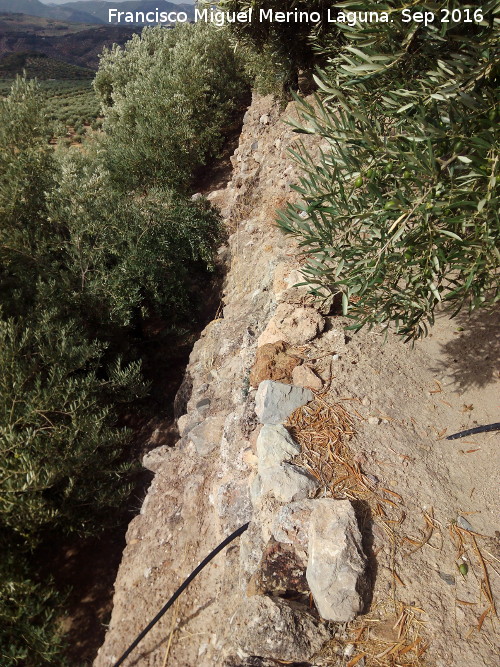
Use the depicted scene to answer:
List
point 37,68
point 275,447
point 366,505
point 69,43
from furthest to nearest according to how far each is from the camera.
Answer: point 69,43
point 37,68
point 275,447
point 366,505

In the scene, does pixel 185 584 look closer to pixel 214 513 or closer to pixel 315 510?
pixel 214 513

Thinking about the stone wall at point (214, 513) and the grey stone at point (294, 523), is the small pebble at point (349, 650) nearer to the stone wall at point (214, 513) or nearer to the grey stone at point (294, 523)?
the stone wall at point (214, 513)

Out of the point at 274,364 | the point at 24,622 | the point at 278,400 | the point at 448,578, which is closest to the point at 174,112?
the point at 274,364

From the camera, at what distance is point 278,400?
13.5 feet

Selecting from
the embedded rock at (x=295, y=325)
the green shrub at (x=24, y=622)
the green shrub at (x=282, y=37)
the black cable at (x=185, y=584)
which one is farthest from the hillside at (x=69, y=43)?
the black cable at (x=185, y=584)

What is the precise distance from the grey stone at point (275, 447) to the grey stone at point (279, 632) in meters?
1.03

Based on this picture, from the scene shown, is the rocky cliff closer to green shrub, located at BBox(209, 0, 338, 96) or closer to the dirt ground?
the dirt ground

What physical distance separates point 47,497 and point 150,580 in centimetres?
195

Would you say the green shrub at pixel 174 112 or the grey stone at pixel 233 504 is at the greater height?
the green shrub at pixel 174 112

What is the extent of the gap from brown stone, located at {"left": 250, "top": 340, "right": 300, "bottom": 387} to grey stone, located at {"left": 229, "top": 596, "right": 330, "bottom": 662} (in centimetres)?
204

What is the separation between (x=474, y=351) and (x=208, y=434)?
303 centimetres

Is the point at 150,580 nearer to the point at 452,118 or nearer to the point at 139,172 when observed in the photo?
the point at 452,118

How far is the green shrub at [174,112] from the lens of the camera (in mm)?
11289

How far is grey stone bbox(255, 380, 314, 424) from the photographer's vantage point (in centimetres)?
407
